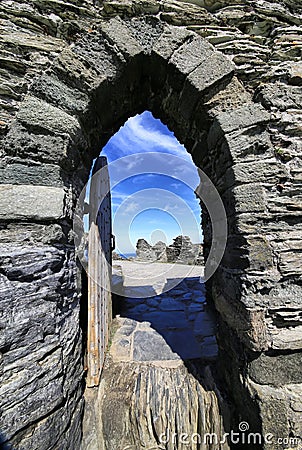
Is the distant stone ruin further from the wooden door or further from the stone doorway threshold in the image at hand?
the wooden door

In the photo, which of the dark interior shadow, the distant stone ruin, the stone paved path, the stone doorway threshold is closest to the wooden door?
the stone doorway threshold

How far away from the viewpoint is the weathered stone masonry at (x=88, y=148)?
1.31m

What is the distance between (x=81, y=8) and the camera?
169 centimetres

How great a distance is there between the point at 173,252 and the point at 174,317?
639 centimetres

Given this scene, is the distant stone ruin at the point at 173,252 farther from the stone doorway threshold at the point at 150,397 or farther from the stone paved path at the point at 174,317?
the stone doorway threshold at the point at 150,397

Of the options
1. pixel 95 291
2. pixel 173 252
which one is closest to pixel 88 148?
pixel 95 291

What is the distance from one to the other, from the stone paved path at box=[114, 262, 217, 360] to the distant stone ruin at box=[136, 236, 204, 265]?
333cm

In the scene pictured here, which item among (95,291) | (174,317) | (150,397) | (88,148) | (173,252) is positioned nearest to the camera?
(150,397)

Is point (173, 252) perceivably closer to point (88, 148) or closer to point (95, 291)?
point (95, 291)

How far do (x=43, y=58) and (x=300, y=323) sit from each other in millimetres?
2680

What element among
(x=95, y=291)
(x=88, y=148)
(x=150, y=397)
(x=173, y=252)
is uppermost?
(x=88, y=148)

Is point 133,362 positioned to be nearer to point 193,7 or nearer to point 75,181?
point 75,181

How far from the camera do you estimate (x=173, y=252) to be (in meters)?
9.65

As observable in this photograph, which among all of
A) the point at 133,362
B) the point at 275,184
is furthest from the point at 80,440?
the point at 275,184
